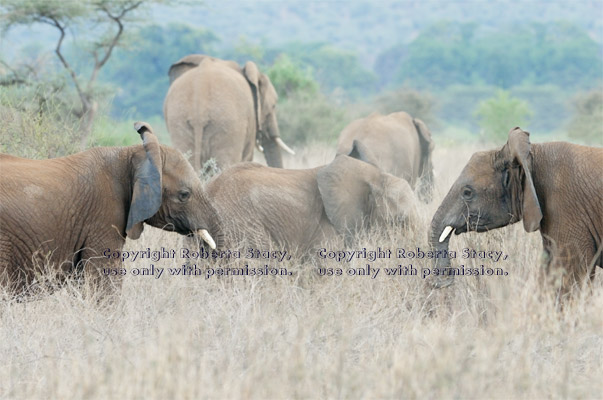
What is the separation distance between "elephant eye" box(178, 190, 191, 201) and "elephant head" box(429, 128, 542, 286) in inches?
61.0

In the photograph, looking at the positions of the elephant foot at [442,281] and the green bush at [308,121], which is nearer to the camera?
the elephant foot at [442,281]

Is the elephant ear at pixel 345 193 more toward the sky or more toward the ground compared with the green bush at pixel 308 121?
more toward the sky

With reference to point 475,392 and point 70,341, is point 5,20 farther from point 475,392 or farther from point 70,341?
point 475,392

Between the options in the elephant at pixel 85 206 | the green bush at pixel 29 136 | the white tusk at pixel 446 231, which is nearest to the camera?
the elephant at pixel 85 206

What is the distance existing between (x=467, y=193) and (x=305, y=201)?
195 cm

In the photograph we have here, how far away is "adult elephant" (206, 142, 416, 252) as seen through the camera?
24.5 feet

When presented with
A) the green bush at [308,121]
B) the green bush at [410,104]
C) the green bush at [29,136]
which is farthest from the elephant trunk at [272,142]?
the green bush at [410,104]

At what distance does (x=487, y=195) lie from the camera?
6.01m

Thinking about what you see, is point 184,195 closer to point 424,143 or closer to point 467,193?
point 467,193

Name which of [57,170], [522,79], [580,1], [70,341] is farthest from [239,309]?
[580,1]

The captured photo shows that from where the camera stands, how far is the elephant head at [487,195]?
19.2 feet

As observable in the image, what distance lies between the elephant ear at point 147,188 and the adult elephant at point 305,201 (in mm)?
1503

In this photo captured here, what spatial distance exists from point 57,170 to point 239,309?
54.9 inches

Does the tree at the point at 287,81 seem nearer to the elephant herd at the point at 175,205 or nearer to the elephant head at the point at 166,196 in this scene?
the elephant herd at the point at 175,205
